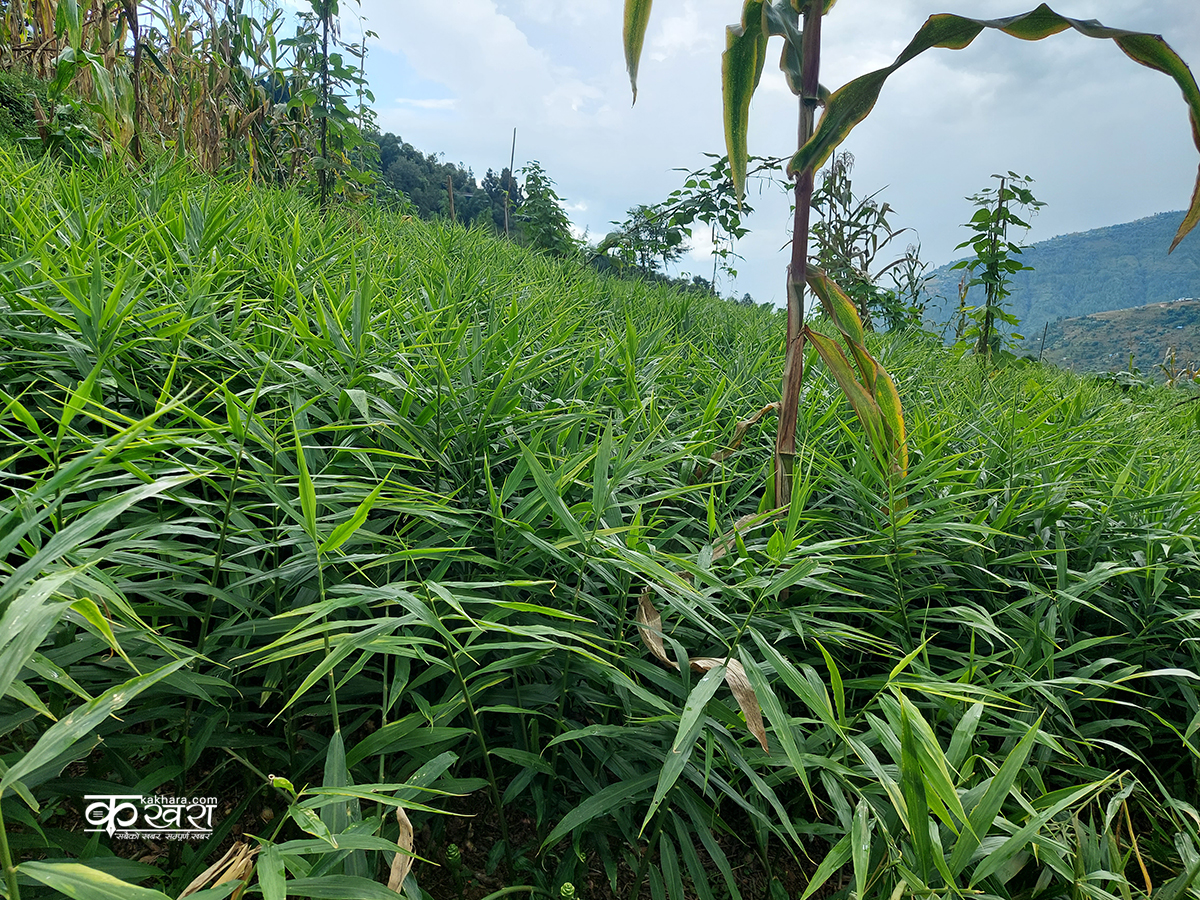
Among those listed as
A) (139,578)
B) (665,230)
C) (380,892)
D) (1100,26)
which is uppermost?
(665,230)

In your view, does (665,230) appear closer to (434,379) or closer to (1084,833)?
(434,379)

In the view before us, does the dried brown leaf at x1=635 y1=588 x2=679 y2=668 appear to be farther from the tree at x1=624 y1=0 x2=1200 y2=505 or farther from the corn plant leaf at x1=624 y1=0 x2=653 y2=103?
the corn plant leaf at x1=624 y1=0 x2=653 y2=103

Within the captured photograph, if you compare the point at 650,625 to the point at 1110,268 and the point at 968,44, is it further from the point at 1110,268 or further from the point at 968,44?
the point at 1110,268

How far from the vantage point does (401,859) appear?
0.46 metres

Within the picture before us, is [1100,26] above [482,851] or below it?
above

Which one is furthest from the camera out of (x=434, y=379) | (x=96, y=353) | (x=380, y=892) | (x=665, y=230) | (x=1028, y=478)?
(x=665, y=230)

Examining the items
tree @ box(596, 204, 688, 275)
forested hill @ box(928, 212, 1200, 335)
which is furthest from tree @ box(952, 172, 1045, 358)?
forested hill @ box(928, 212, 1200, 335)

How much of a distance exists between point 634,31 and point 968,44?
1.56 ft

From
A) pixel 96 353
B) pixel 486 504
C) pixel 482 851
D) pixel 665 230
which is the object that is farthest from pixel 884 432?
pixel 665 230

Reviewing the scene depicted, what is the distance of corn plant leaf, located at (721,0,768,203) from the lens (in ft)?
3.01

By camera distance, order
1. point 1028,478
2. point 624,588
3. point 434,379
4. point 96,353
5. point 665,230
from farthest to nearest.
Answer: point 665,230, point 1028,478, point 434,379, point 96,353, point 624,588

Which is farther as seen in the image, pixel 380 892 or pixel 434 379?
pixel 434 379

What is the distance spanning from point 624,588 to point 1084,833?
52cm

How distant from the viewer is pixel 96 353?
80 cm
